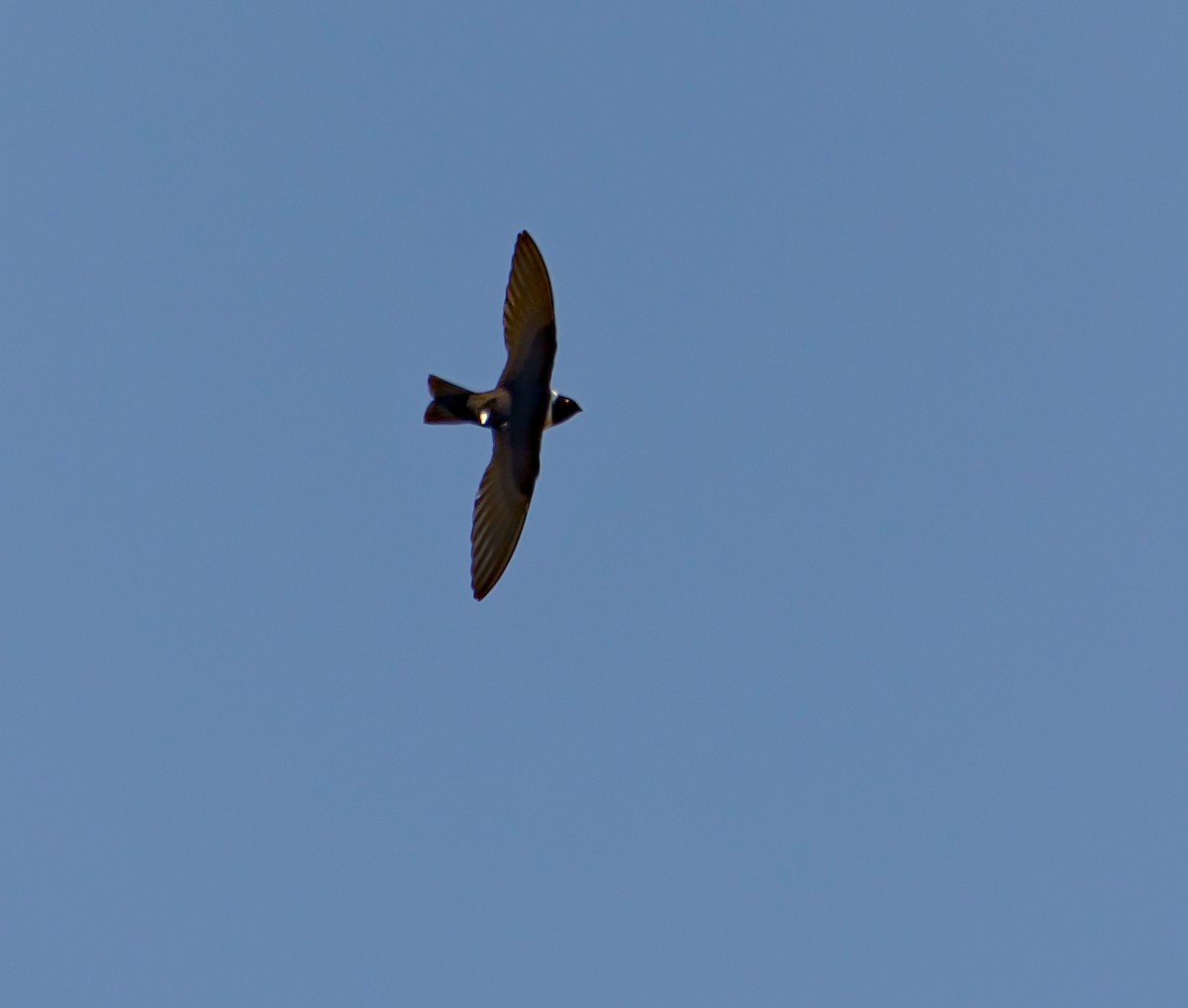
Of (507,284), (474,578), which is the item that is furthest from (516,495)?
(507,284)

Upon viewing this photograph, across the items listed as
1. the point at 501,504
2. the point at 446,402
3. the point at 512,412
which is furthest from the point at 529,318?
the point at 501,504

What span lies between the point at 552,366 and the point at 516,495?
4.28 feet

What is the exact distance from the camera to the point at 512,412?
16609mm

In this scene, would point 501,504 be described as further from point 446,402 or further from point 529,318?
point 529,318

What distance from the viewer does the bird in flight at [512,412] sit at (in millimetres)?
16312

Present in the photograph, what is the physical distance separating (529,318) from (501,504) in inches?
72.4

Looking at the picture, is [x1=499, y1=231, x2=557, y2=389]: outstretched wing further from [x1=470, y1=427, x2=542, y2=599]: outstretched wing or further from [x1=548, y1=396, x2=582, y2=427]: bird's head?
[x1=470, y1=427, x2=542, y2=599]: outstretched wing

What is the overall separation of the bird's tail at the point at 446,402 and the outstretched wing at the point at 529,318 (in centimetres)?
52

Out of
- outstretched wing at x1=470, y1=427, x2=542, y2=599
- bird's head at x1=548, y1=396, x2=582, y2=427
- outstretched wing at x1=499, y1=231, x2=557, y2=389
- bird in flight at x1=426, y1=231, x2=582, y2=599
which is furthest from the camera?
bird's head at x1=548, y1=396, x2=582, y2=427

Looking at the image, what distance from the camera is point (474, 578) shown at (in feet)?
54.3

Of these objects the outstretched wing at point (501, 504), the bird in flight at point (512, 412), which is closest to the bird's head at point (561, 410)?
the bird in flight at point (512, 412)

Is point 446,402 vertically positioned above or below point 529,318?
below

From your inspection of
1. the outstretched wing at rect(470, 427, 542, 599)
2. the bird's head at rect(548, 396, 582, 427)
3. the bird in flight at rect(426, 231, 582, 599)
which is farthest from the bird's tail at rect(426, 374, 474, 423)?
the bird's head at rect(548, 396, 582, 427)

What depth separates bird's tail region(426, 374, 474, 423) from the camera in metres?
16.5
